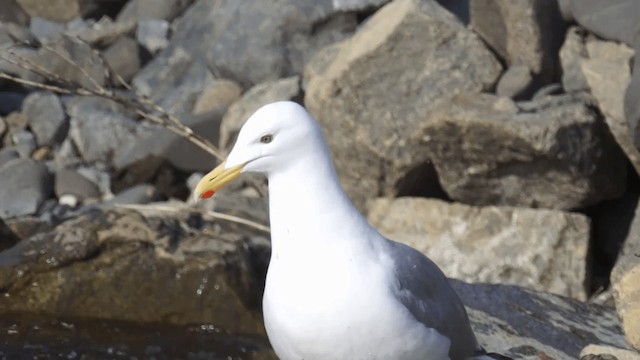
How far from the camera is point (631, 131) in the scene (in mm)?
6977

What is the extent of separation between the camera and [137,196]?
31.2 feet

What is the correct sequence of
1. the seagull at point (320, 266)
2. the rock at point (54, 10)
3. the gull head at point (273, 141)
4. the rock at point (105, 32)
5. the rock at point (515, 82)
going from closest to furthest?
the seagull at point (320, 266) < the gull head at point (273, 141) < the rock at point (515, 82) < the rock at point (105, 32) < the rock at point (54, 10)

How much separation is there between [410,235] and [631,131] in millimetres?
1503

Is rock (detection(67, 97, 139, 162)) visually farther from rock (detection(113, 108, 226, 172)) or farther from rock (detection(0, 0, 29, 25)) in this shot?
rock (detection(0, 0, 29, 25))

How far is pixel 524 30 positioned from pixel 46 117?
467 cm

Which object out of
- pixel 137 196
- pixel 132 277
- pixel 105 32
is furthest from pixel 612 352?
pixel 105 32

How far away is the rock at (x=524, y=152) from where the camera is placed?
716 cm

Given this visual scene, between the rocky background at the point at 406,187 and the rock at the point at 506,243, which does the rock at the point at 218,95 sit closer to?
the rocky background at the point at 406,187

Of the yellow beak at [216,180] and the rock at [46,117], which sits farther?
the rock at [46,117]

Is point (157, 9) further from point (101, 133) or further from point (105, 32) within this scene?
point (101, 133)

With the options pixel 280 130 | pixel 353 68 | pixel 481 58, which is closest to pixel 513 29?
pixel 481 58

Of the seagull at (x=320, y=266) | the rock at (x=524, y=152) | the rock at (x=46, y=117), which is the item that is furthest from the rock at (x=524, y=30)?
the rock at (x=46, y=117)

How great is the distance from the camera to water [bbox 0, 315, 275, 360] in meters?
6.49

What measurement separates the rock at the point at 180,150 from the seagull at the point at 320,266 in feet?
17.4
